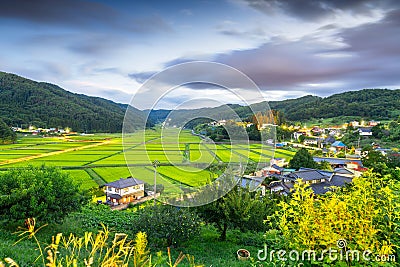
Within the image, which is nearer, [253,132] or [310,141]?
[253,132]

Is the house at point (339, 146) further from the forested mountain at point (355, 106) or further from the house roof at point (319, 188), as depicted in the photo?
the house roof at point (319, 188)

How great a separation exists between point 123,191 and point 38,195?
16083 mm

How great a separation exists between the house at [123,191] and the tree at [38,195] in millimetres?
13677

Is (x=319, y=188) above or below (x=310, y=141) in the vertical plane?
below

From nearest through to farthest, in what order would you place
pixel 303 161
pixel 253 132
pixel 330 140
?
1. pixel 253 132
2. pixel 303 161
3. pixel 330 140

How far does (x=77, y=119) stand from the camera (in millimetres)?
64500

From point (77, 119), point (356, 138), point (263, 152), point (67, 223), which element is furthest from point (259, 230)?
point (77, 119)

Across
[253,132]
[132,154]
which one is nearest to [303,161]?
[253,132]

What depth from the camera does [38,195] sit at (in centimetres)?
793

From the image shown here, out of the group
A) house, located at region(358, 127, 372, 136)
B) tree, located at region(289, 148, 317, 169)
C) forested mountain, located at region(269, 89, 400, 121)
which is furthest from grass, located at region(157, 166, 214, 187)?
forested mountain, located at region(269, 89, 400, 121)

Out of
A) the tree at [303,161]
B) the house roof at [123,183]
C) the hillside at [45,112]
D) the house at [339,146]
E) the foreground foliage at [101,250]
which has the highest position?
the hillside at [45,112]

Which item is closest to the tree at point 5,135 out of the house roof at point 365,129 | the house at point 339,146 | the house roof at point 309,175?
the house roof at point 309,175

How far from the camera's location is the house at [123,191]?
74.7 ft

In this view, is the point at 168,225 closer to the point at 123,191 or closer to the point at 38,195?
the point at 38,195
